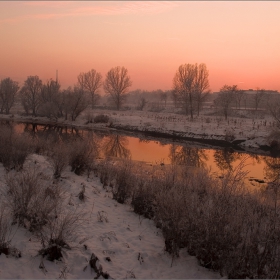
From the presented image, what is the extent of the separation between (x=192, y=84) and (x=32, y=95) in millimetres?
29332

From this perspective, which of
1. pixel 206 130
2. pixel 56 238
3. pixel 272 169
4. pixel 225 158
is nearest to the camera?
pixel 56 238

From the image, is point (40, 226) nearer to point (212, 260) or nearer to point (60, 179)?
point (212, 260)

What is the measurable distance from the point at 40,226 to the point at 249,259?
4062 millimetres

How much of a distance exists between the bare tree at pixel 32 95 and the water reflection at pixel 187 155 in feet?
118

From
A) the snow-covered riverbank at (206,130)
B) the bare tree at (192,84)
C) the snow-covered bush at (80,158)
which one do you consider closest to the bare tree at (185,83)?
the bare tree at (192,84)

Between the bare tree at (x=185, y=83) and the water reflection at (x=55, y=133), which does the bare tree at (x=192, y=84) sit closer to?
the bare tree at (x=185, y=83)

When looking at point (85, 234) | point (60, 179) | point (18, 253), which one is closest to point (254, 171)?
point (60, 179)

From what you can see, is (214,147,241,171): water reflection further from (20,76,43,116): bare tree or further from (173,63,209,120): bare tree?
(20,76,43,116): bare tree

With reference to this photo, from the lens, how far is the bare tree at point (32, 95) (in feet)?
175

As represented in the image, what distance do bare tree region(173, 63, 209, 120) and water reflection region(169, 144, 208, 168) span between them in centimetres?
2390

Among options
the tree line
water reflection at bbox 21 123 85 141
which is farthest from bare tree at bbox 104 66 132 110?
water reflection at bbox 21 123 85 141

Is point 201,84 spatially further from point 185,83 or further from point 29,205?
point 29,205

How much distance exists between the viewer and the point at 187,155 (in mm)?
21266

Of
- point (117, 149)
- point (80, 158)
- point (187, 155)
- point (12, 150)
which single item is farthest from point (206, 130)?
point (12, 150)
